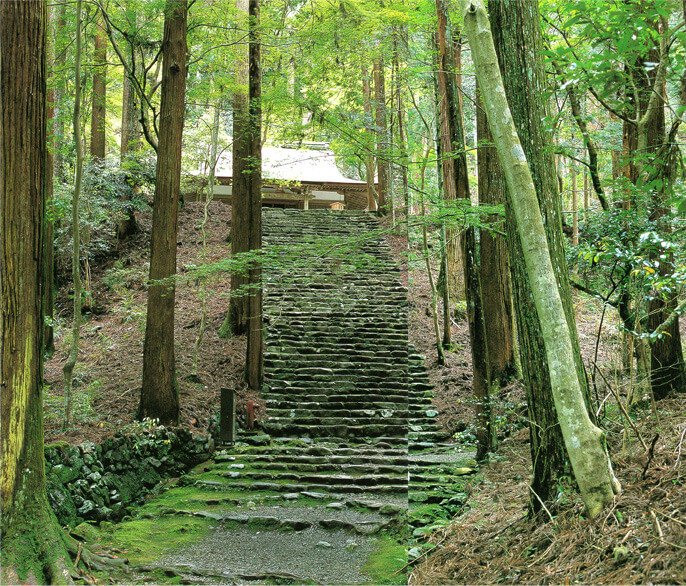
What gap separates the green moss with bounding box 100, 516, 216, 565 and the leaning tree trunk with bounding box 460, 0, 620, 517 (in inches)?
175

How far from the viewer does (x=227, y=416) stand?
1073 cm

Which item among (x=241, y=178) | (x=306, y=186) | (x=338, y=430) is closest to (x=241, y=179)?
(x=241, y=178)

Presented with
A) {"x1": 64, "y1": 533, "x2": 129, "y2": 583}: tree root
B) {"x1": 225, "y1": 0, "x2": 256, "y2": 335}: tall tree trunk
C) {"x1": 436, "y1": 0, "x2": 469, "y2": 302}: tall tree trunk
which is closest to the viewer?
{"x1": 64, "y1": 533, "x2": 129, "y2": 583}: tree root

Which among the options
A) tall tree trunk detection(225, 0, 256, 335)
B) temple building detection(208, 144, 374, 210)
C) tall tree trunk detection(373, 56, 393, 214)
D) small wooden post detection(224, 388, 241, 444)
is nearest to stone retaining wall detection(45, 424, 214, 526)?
small wooden post detection(224, 388, 241, 444)

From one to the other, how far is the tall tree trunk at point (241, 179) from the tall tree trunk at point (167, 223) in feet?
6.87

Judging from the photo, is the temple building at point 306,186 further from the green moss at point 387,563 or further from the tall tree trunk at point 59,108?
the green moss at point 387,563

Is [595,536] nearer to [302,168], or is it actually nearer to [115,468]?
[115,468]

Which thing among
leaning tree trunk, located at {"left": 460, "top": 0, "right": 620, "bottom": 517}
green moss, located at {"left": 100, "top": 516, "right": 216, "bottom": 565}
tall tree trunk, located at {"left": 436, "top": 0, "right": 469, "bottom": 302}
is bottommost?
green moss, located at {"left": 100, "top": 516, "right": 216, "bottom": 565}

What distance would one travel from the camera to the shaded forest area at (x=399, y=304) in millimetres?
4359

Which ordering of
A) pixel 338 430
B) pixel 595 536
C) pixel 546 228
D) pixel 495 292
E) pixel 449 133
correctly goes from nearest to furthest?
1. pixel 595 536
2. pixel 546 228
3. pixel 449 133
4. pixel 495 292
5. pixel 338 430

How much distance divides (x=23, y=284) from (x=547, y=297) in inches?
157

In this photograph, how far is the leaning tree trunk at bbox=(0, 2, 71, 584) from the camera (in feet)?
16.2

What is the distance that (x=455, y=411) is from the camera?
1142 cm

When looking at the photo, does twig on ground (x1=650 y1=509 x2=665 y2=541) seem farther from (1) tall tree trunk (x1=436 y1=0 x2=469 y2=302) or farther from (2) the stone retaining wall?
(2) the stone retaining wall
